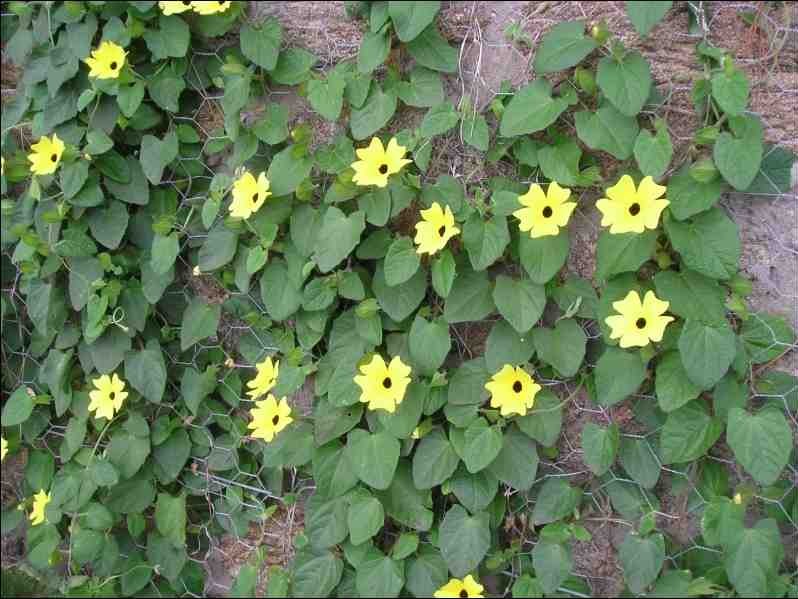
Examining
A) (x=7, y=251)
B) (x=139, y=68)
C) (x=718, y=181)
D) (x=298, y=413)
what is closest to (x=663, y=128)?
(x=718, y=181)

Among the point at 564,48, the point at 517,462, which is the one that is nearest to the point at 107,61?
the point at 564,48

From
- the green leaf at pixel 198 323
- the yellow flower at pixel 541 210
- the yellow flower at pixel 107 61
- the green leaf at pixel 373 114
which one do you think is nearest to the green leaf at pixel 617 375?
the yellow flower at pixel 541 210

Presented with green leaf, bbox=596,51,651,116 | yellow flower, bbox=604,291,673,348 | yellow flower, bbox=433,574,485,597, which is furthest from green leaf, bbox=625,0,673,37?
yellow flower, bbox=433,574,485,597

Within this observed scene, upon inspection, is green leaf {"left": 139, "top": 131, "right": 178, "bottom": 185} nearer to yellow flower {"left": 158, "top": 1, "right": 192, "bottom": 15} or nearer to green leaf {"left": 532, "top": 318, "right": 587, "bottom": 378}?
yellow flower {"left": 158, "top": 1, "right": 192, "bottom": 15}

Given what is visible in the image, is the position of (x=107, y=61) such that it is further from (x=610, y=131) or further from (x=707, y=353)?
(x=707, y=353)

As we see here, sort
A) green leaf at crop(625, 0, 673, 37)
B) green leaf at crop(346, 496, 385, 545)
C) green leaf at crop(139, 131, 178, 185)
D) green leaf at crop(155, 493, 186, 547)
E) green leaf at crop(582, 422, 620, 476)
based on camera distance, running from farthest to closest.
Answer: green leaf at crop(155, 493, 186, 547), green leaf at crop(139, 131, 178, 185), green leaf at crop(346, 496, 385, 545), green leaf at crop(582, 422, 620, 476), green leaf at crop(625, 0, 673, 37)

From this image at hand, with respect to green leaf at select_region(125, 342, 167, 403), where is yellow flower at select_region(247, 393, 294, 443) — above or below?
above
